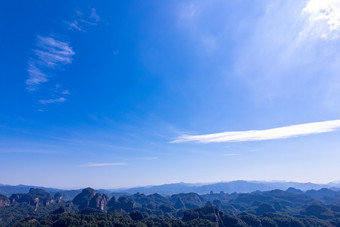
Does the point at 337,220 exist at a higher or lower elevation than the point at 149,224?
lower

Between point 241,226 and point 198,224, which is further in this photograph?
point 241,226

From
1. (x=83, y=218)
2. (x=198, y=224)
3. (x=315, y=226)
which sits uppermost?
(x=83, y=218)

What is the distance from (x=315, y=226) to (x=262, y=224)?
137ft

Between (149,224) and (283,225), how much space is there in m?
115

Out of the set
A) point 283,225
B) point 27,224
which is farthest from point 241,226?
point 27,224

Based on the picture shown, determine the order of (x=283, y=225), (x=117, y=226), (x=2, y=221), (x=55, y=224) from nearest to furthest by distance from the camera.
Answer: (x=55, y=224)
(x=117, y=226)
(x=283, y=225)
(x=2, y=221)

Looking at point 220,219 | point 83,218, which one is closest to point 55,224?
point 83,218

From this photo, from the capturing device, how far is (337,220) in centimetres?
16875

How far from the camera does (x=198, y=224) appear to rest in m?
127

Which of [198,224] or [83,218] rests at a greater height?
[83,218]

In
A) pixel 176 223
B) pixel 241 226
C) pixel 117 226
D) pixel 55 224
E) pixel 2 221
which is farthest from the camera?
pixel 2 221

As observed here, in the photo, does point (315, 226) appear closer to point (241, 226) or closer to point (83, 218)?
point (241, 226)

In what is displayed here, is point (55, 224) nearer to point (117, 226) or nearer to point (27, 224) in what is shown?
point (27, 224)

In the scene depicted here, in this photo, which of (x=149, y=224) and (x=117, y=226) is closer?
(x=117, y=226)
